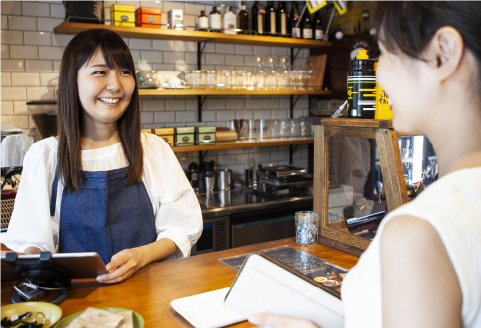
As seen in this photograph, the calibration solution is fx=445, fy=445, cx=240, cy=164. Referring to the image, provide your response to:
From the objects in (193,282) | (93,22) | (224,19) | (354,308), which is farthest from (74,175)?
(224,19)

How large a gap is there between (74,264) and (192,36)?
2.89 meters

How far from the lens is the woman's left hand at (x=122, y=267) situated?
150cm

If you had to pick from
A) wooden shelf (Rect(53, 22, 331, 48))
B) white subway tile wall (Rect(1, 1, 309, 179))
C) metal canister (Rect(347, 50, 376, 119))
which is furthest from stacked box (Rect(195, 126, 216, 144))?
metal canister (Rect(347, 50, 376, 119))

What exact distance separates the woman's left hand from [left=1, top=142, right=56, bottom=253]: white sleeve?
1.28 ft

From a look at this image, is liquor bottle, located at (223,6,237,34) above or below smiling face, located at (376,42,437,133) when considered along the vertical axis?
above

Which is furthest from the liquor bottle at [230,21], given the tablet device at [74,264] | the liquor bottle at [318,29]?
the tablet device at [74,264]

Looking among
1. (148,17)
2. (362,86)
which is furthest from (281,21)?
(362,86)

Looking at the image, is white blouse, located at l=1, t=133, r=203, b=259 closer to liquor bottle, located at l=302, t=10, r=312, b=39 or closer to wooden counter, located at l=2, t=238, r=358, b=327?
wooden counter, located at l=2, t=238, r=358, b=327

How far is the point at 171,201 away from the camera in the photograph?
2.00 m

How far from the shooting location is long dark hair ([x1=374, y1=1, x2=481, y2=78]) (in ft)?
2.18

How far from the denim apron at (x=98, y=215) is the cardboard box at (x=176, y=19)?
226 cm

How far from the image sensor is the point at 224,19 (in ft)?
13.5

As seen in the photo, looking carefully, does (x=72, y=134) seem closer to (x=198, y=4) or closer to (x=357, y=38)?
(x=198, y=4)

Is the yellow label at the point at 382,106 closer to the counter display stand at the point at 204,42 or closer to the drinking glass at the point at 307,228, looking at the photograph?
the drinking glass at the point at 307,228
